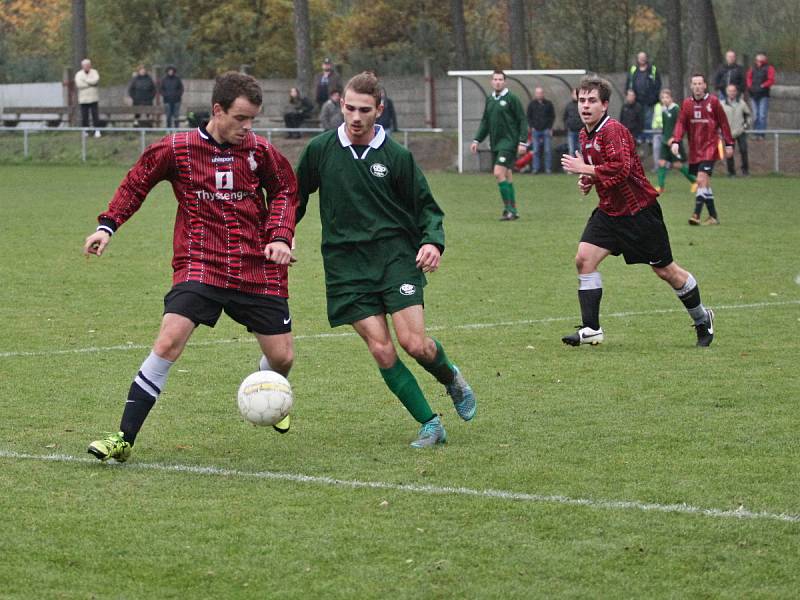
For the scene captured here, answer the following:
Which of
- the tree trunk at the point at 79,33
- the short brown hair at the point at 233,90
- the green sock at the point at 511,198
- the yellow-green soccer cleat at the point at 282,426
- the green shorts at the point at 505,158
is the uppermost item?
the tree trunk at the point at 79,33

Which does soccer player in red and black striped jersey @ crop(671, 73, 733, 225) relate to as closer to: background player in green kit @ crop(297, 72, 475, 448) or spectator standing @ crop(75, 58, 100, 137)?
background player in green kit @ crop(297, 72, 475, 448)

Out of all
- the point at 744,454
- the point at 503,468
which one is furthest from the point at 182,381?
the point at 744,454

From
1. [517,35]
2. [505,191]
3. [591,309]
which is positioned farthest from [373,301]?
[517,35]

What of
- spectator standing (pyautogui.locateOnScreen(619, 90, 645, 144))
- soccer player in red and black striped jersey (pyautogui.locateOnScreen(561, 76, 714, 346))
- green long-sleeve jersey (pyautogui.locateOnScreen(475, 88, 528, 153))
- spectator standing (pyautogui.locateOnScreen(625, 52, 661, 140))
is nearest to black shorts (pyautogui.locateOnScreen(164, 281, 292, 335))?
soccer player in red and black striped jersey (pyautogui.locateOnScreen(561, 76, 714, 346))

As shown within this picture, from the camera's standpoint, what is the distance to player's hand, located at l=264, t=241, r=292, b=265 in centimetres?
609

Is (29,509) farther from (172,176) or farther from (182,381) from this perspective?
(182,381)

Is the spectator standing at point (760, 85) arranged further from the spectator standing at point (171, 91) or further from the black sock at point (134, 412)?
the black sock at point (134, 412)

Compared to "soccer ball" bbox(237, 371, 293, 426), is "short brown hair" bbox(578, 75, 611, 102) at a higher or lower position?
higher

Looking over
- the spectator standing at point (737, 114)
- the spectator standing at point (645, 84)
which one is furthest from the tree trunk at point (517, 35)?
the spectator standing at point (737, 114)

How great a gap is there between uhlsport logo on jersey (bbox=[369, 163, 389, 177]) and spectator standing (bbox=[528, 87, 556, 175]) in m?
21.9

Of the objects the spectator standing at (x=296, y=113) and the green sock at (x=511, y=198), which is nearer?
the green sock at (x=511, y=198)

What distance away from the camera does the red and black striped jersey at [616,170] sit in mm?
9336

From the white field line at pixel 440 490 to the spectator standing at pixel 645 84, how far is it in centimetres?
2368

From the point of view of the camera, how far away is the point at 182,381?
8242 millimetres
